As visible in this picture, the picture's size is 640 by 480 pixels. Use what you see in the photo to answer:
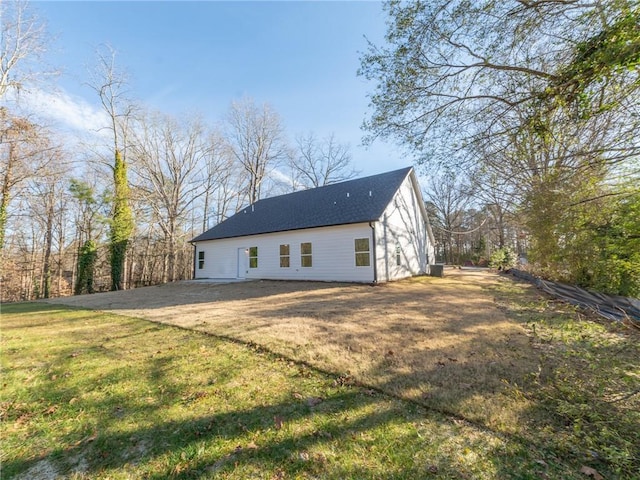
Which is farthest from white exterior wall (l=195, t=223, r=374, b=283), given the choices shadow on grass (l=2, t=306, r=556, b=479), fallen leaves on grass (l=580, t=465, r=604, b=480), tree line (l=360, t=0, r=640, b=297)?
fallen leaves on grass (l=580, t=465, r=604, b=480)

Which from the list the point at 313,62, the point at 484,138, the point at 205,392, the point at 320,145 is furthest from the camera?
the point at 320,145

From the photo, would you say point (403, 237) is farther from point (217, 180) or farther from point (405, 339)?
point (217, 180)

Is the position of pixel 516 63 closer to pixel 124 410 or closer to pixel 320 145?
pixel 124 410

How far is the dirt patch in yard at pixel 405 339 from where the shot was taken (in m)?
3.08

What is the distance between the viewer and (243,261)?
17250 millimetres

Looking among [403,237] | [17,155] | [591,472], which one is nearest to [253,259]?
[403,237]

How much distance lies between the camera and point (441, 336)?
4.96m

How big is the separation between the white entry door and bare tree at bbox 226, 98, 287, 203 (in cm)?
1098

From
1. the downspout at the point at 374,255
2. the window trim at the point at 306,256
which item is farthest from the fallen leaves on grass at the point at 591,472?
the window trim at the point at 306,256

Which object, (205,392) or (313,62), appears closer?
(205,392)


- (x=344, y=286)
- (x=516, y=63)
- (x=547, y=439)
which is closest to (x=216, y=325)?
(x=547, y=439)

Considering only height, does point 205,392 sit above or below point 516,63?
below

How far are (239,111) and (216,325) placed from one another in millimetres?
24941

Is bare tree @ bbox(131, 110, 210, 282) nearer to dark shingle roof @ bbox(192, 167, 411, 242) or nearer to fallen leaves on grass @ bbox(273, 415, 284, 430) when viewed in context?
dark shingle roof @ bbox(192, 167, 411, 242)
